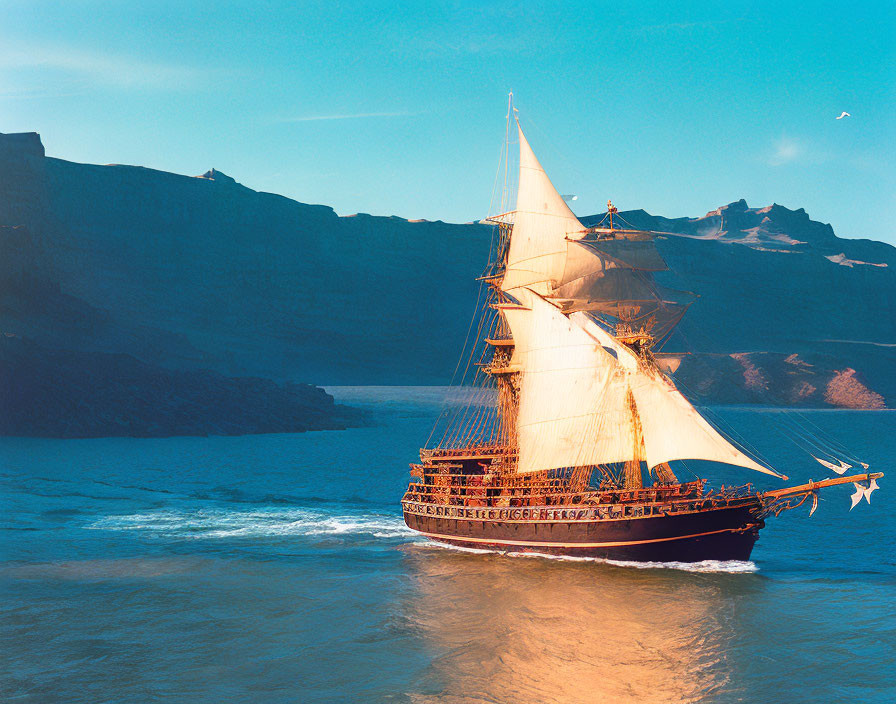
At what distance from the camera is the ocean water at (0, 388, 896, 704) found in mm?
30688

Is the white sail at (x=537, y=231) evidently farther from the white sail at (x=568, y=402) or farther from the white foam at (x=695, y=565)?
the white foam at (x=695, y=565)

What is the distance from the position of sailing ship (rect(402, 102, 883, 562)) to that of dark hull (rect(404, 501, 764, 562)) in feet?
0.23

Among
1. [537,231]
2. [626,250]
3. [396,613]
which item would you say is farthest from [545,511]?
[537,231]

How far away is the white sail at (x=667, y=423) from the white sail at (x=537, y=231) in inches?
298

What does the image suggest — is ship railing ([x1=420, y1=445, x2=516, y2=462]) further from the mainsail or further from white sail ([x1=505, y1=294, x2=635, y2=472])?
white sail ([x1=505, y1=294, x2=635, y2=472])

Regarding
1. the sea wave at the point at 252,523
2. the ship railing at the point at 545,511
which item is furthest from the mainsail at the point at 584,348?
the sea wave at the point at 252,523

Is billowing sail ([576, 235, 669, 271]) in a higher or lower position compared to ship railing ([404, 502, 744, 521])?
higher

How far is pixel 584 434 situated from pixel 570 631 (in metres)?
17.9

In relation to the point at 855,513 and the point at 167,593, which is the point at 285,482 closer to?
the point at 167,593

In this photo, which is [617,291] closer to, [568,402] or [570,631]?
[568,402]

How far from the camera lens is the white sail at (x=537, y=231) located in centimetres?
5606

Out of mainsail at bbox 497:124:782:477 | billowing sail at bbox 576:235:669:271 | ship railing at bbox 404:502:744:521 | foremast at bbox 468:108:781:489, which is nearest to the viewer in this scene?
ship railing at bbox 404:502:744:521

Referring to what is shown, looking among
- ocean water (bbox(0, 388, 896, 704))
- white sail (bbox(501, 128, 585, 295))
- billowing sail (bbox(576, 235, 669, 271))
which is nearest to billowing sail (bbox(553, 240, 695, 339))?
billowing sail (bbox(576, 235, 669, 271))

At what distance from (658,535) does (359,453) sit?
→ 6628 cm
